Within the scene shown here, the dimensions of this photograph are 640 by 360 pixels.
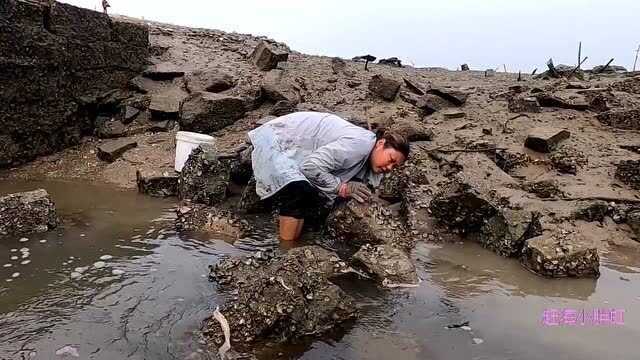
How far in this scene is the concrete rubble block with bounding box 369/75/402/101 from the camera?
8.08 m

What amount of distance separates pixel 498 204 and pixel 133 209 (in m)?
3.62

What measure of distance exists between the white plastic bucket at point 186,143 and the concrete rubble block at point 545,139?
371 cm

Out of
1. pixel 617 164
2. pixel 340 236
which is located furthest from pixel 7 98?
pixel 617 164

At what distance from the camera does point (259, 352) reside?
10.5ft

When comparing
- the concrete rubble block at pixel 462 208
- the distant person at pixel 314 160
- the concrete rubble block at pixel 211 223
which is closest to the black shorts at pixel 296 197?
the distant person at pixel 314 160

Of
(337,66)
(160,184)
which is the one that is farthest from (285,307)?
(337,66)

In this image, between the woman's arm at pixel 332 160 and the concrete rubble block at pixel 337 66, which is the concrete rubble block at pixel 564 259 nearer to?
the woman's arm at pixel 332 160

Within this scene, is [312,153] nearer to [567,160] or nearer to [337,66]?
[567,160]

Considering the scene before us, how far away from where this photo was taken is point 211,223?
516cm

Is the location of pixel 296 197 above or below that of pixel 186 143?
below

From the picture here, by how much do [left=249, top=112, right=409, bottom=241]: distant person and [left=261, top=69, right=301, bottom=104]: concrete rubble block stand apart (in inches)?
102

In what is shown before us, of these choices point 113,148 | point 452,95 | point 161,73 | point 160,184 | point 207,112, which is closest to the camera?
point 160,184

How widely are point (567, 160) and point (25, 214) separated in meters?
5.50

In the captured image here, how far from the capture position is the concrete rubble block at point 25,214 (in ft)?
15.5
